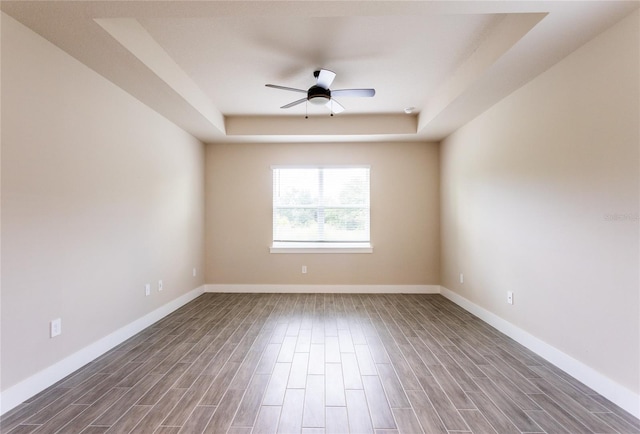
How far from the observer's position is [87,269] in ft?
8.48

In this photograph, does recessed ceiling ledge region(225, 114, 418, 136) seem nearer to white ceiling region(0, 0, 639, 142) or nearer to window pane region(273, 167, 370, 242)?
white ceiling region(0, 0, 639, 142)

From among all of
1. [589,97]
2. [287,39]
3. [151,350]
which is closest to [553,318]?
[589,97]

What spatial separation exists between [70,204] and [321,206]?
11.2 feet

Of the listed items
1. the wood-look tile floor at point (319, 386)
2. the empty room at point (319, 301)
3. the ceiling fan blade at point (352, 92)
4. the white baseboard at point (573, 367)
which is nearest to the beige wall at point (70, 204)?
the empty room at point (319, 301)

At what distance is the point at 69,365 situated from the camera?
2.38 meters

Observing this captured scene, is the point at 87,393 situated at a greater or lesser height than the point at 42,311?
lesser

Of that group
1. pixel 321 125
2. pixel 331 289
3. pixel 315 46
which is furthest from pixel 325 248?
pixel 315 46

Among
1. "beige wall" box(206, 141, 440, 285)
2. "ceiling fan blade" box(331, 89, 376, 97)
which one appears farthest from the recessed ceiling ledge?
"ceiling fan blade" box(331, 89, 376, 97)

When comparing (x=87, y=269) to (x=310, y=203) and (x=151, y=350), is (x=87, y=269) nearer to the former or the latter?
(x=151, y=350)

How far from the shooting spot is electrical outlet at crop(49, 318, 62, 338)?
7.30 ft

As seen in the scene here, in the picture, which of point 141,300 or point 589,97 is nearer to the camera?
point 589,97

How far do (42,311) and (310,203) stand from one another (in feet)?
11.9

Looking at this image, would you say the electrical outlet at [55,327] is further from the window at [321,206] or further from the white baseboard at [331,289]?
the window at [321,206]

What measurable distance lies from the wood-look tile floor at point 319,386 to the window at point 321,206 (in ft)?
6.18
